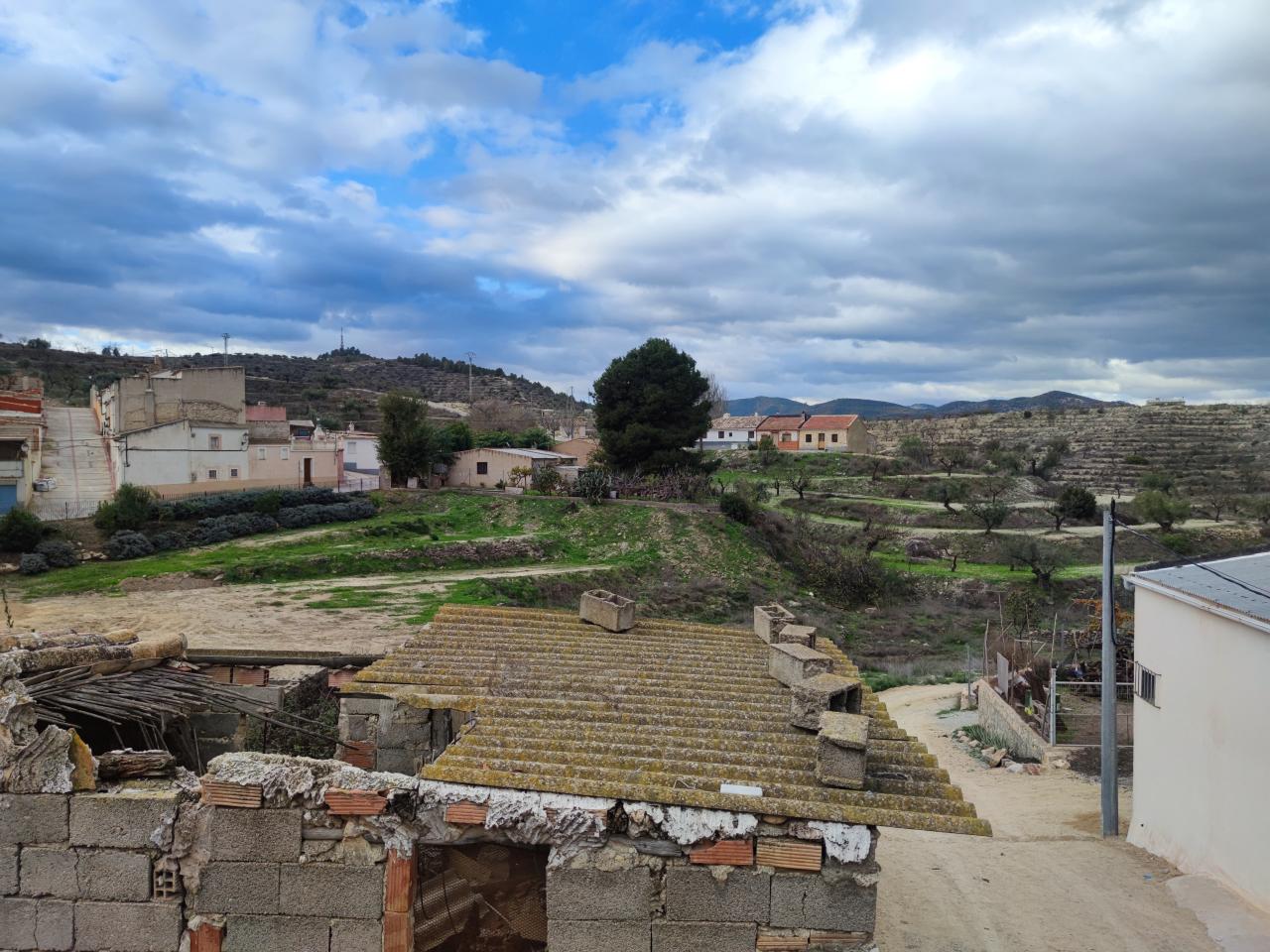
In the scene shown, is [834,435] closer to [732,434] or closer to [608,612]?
[732,434]

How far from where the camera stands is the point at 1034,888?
34.2 feet

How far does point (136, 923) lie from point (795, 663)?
5931mm

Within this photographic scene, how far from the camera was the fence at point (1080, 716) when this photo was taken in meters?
16.5

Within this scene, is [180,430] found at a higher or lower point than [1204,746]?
higher

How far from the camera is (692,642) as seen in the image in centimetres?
1097

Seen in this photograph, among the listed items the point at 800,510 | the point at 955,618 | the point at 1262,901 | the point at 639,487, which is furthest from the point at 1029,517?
the point at 1262,901

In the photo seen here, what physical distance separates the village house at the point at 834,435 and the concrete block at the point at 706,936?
77.9 metres

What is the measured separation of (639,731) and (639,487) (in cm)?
3767

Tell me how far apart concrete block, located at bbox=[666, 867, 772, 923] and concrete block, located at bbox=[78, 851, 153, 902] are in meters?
3.80

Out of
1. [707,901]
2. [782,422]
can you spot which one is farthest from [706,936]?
[782,422]

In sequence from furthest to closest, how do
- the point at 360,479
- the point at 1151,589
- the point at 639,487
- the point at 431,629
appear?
1. the point at 360,479
2. the point at 639,487
3. the point at 1151,589
4. the point at 431,629

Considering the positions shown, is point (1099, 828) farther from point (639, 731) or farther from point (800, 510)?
point (800, 510)

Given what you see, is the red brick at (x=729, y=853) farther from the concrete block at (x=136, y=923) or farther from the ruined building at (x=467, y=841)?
the concrete block at (x=136, y=923)

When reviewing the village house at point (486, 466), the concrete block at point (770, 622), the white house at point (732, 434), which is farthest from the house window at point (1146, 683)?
the white house at point (732, 434)
